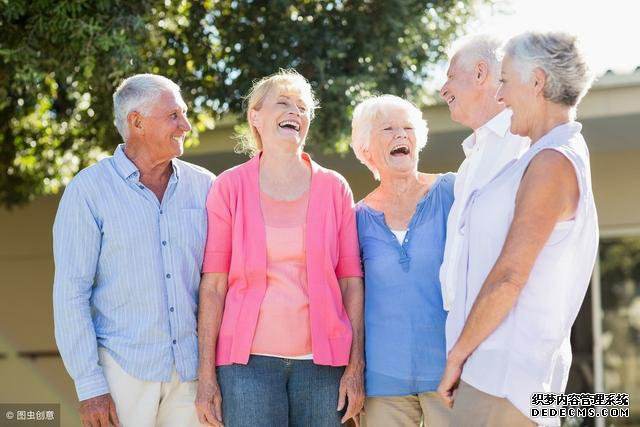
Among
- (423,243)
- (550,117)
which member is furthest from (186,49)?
(550,117)

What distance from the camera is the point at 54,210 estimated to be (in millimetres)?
10016

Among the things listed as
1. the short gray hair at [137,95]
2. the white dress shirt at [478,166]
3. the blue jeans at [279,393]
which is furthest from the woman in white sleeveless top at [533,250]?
the short gray hair at [137,95]

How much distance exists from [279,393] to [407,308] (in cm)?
58

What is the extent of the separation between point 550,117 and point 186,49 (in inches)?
201

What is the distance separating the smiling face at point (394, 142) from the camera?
382cm

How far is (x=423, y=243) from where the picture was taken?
12.0 ft

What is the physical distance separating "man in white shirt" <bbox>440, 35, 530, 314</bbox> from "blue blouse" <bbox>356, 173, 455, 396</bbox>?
15 centimetres

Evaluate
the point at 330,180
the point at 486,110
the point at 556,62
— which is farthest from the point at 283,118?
the point at 556,62

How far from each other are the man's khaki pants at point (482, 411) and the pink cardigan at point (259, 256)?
79 centimetres

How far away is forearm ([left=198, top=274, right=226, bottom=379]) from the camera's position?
139 inches

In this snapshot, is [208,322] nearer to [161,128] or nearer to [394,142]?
[161,128]

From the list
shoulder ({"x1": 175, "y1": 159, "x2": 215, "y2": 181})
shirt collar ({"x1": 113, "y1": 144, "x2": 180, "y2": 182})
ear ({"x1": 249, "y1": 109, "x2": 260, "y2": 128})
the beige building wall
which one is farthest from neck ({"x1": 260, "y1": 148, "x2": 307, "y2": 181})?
the beige building wall

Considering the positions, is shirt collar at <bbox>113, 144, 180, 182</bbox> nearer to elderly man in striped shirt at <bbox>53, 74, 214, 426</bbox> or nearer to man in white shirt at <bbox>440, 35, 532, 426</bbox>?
elderly man in striped shirt at <bbox>53, 74, 214, 426</bbox>

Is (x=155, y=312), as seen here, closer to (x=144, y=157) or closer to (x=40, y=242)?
(x=144, y=157)
